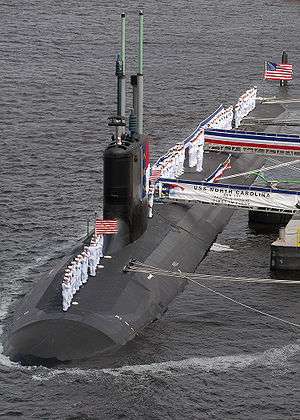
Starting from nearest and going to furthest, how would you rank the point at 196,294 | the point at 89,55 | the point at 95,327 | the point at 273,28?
1. the point at 95,327
2. the point at 196,294
3. the point at 89,55
4. the point at 273,28

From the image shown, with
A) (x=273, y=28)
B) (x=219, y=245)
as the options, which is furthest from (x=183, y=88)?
(x=219, y=245)

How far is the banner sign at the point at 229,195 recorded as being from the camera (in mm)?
55375

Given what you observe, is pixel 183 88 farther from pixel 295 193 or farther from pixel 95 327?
pixel 95 327

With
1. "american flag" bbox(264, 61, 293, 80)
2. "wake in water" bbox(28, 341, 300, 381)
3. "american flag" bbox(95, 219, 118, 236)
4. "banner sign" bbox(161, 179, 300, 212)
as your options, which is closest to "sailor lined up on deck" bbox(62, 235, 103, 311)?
"american flag" bbox(95, 219, 118, 236)

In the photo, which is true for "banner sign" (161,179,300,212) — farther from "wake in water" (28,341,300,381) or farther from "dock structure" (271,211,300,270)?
"wake in water" (28,341,300,381)

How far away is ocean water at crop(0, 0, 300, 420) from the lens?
40688 millimetres

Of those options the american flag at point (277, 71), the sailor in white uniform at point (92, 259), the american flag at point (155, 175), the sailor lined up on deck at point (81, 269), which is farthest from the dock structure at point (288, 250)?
the american flag at point (277, 71)

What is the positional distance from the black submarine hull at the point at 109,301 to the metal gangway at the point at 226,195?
1883mm

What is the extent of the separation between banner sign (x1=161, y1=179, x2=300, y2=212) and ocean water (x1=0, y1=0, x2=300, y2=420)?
2.41 meters

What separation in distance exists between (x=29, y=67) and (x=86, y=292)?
2161 inches

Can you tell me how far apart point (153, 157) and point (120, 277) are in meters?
27.5

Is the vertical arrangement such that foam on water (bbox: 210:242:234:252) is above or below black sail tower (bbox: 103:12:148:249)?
below

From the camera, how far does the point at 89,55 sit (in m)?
103

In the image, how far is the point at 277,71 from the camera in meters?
91.8
